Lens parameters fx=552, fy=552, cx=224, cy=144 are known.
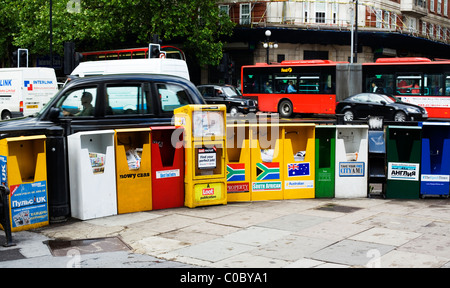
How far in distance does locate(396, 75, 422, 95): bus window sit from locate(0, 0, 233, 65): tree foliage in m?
14.3

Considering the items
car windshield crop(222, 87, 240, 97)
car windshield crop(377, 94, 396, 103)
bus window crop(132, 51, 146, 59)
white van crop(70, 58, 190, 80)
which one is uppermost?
bus window crop(132, 51, 146, 59)

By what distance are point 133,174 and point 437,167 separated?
508cm

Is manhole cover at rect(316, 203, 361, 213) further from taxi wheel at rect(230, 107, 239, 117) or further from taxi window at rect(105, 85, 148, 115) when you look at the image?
taxi wheel at rect(230, 107, 239, 117)

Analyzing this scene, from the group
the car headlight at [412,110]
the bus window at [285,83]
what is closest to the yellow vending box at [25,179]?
the car headlight at [412,110]

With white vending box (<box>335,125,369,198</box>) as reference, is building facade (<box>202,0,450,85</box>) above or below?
above

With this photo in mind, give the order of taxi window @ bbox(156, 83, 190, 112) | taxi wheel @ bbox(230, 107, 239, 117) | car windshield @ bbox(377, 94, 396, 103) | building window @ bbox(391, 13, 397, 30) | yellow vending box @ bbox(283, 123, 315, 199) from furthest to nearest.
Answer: building window @ bbox(391, 13, 397, 30)
taxi wheel @ bbox(230, 107, 239, 117)
car windshield @ bbox(377, 94, 396, 103)
taxi window @ bbox(156, 83, 190, 112)
yellow vending box @ bbox(283, 123, 315, 199)

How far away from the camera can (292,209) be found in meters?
8.57

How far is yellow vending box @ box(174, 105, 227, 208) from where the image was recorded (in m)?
8.65

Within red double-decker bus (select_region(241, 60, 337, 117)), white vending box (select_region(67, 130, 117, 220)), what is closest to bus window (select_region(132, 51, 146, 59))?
red double-decker bus (select_region(241, 60, 337, 117))

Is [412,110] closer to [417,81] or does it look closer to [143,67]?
[417,81]

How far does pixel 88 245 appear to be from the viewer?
6676 millimetres

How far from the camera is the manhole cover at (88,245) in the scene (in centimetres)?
643
